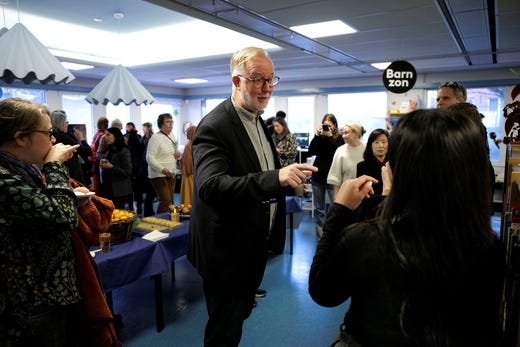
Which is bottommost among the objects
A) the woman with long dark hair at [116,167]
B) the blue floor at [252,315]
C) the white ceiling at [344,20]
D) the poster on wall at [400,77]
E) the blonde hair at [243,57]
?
the blue floor at [252,315]

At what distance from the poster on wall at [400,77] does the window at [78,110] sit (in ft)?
25.1

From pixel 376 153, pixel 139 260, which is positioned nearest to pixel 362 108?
pixel 376 153

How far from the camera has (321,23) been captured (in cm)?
456

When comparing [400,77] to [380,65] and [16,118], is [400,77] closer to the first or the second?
[380,65]

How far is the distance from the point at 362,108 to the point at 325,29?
18.5 feet

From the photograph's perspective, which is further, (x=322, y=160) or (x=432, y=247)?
(x=322, y=160)

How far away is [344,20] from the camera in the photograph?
4402 mm

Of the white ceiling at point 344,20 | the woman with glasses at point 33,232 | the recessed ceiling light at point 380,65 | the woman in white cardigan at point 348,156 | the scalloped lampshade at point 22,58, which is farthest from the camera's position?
the recessed ceiling light at point 380,65

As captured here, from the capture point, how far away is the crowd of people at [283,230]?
2.64 ft

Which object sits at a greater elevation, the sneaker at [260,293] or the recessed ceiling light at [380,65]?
the recessed ceiling light at [380,65]

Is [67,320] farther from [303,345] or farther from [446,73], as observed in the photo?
[446,73]

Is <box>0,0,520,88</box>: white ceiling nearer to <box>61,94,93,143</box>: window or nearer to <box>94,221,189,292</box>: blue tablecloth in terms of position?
<box>61,94,93,143</box>: window

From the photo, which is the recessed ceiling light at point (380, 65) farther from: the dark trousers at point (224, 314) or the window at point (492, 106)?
the dark trousers at point (224, 314)

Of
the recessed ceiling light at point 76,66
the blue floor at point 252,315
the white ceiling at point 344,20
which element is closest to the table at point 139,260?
the blue floor at point 252,315
